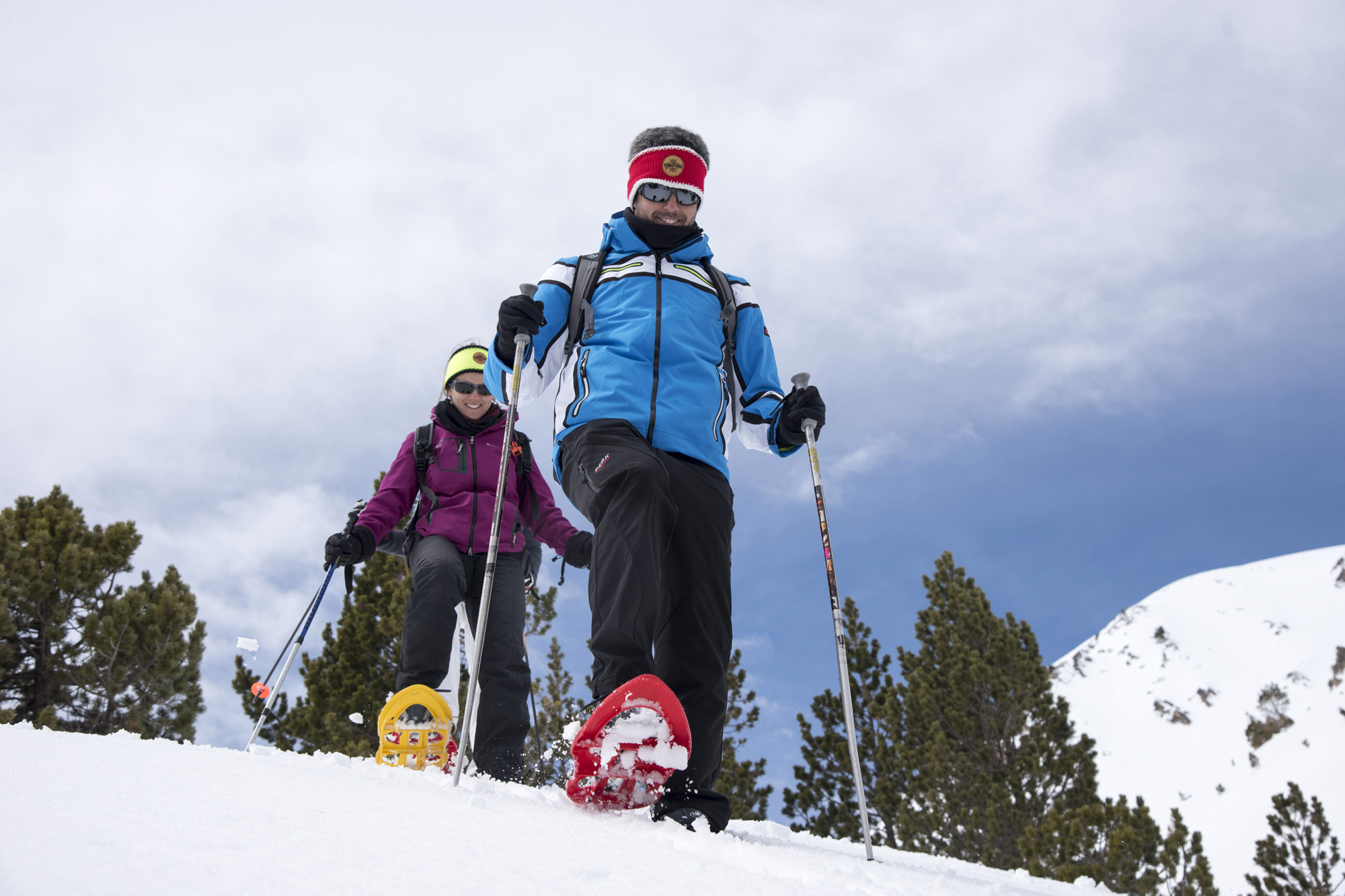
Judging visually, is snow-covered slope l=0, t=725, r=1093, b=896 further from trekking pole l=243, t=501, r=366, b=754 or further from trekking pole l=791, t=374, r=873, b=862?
trekking pole l=243, t=501, r=366, b=754

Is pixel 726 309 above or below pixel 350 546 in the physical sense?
above

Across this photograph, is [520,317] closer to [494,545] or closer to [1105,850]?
[494,545]

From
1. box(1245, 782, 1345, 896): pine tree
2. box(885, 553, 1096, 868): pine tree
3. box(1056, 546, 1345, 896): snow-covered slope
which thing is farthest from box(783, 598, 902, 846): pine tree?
box(1056, 546, 1345, 896): snow-covered slope

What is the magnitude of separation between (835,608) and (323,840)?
2490mm

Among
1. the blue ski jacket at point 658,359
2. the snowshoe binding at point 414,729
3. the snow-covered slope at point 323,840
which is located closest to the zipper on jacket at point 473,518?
the snowshoe binding at point 414,729

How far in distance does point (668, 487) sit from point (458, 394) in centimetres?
272

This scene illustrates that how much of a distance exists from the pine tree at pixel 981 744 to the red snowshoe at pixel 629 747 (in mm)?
17637

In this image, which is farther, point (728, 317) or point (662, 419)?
point (728, 317)

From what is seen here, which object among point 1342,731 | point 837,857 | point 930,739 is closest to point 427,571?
point 837,857

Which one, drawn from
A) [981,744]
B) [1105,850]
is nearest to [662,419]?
[1105,850]

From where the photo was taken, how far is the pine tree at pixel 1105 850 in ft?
50.1

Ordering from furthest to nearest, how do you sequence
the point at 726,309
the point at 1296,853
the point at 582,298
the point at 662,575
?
1. the point at 1296,853
2. the point at 726,309
3. the point at 582,298
4. the point at 662,575

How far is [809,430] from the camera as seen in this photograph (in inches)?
147

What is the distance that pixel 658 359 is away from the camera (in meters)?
3.31
